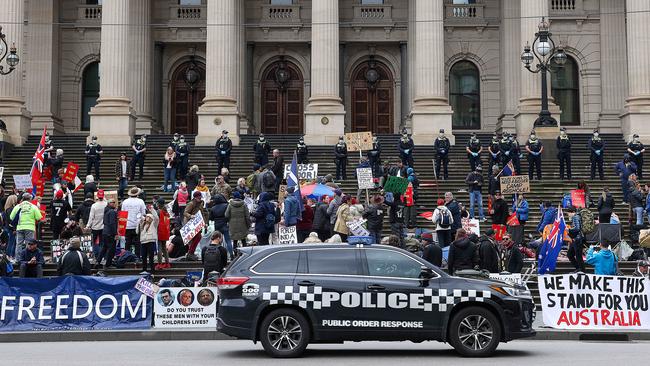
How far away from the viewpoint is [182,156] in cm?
2983

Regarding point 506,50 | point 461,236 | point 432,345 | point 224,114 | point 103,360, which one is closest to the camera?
point 103,360

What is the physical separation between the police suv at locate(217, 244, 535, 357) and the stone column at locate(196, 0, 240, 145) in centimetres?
2452

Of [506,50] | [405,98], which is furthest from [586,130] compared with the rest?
[405,98]

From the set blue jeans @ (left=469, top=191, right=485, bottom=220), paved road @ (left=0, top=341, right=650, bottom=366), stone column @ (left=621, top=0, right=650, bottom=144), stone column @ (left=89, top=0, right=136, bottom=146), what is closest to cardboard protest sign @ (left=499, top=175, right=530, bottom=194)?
blue jeans @ (left=469, top=191, right=485, bottom=220)

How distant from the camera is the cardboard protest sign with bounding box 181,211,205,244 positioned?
2192 cm

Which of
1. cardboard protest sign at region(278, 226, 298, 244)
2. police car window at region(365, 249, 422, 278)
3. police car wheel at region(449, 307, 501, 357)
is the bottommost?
police car wheel at region(449, 307, 501, 357)

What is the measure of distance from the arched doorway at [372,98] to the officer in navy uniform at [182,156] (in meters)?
16.1

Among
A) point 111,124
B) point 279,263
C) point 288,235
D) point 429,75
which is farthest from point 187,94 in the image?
point 279,263

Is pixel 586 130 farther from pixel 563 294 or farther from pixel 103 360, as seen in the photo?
pixel 103 360

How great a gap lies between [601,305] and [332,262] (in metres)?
6.36

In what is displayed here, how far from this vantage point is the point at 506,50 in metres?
42.4

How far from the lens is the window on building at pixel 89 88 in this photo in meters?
45.6

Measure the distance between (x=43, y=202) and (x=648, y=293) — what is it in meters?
19.1

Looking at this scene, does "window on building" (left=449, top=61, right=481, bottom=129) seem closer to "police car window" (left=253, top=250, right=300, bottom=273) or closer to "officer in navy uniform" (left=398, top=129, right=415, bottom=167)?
"officer in navy uniform" (left=398, top=129, right=415, bottom=167)
